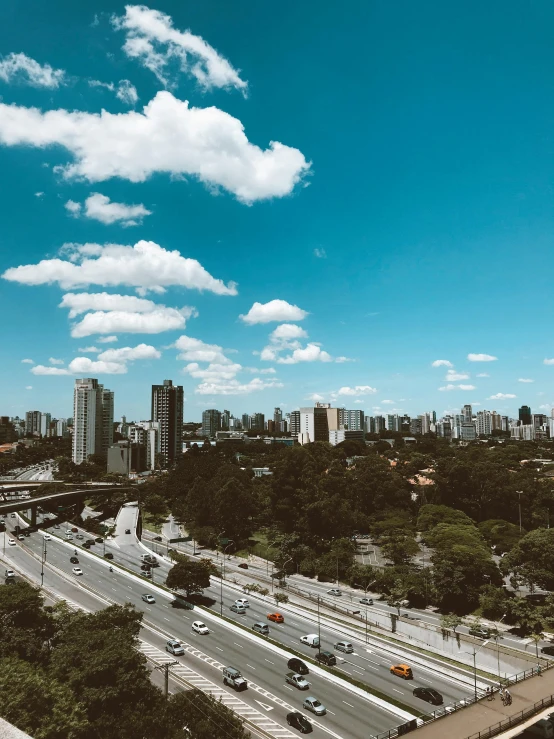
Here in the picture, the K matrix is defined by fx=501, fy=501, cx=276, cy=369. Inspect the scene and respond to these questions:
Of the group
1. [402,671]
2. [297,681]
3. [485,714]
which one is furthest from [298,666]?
[485,714]

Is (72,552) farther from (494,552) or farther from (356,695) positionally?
(494,552)

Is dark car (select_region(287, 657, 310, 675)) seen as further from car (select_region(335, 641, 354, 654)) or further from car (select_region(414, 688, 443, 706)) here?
car (select_region(414, 688, 443, 706))

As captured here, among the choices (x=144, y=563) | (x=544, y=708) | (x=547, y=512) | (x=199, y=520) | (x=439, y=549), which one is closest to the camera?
(x=544, y=708)

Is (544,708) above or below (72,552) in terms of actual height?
above

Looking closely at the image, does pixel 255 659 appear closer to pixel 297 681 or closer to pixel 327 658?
pixel 327 658

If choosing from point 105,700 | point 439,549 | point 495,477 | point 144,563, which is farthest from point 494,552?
point 105,700

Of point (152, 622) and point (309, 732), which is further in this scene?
point (152, 622)
